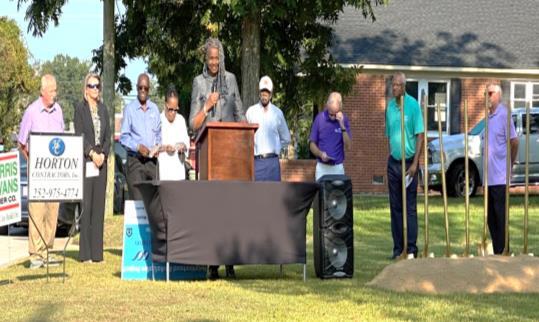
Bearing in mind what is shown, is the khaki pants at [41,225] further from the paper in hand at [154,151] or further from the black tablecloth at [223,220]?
the black tablecloth at [223,220]

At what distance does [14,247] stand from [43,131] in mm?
4471

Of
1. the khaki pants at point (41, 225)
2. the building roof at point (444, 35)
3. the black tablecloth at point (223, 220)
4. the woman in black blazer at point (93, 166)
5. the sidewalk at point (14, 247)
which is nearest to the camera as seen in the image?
the black tablecloth at point (223, 220)

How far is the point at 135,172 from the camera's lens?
531 inches

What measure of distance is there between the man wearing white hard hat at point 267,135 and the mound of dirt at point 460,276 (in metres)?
2.14

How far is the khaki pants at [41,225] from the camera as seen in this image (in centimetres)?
1312

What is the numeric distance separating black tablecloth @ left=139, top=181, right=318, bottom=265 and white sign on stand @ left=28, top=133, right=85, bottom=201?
0.78m

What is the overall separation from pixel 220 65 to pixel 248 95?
40.8ft

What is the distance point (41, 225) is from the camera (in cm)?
1325

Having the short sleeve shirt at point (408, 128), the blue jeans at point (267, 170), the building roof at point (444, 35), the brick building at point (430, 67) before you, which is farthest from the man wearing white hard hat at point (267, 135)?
the building roof at point (444, 35)

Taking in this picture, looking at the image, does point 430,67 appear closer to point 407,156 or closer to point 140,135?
point 407,156

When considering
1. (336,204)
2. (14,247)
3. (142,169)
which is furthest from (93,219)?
(14,247)

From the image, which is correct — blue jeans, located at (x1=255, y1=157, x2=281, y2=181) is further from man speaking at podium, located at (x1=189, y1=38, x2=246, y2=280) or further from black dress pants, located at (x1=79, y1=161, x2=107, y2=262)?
black dress pants, located at (x1=79, y1=161, x2=107, y2=262)

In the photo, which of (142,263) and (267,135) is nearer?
(142,263)

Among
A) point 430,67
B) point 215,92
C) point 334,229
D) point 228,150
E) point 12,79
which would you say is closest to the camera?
point 228,150
